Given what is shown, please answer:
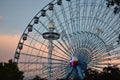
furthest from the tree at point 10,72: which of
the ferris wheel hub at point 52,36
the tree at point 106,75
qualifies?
the tree at point 106,75

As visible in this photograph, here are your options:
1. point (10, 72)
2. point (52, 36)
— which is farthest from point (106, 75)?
point (10, 72)

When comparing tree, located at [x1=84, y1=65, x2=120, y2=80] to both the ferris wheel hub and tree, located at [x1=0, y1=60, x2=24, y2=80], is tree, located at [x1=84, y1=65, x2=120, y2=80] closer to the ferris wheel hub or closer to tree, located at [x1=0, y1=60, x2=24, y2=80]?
the ferris wheel hub

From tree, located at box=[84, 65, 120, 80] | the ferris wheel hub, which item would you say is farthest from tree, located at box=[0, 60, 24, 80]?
tree, located at box=[84, 65, 120, 80]

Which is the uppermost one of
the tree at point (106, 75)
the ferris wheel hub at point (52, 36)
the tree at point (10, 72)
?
the ferris wheel hub at point (52, 36)

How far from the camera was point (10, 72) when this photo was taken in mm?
49062

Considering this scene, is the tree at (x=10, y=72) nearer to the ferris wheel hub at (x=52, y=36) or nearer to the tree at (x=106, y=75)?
the ferris wheel hub at (x=52, y=36)

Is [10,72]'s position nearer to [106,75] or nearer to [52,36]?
[52,36]

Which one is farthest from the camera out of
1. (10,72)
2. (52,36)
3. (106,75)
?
(10,72)

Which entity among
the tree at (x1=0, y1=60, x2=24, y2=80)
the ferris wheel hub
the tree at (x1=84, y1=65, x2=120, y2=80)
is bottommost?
the tree at (x1=84, y1=65, x2=120, y2=80)

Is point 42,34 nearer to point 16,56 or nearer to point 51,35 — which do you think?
point 51,35

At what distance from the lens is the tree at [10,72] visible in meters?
48.8

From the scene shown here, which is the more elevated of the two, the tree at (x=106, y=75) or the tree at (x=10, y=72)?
the tree at (x=10, y=72)

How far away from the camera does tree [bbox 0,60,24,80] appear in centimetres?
4881

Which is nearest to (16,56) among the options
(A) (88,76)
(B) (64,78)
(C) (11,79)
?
(C) (11,79)
